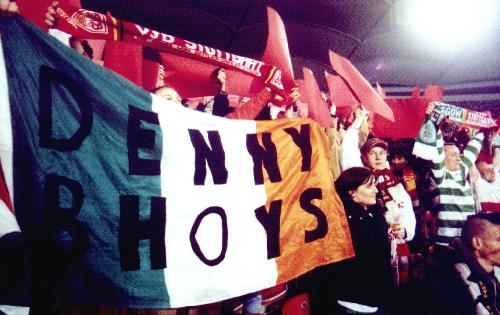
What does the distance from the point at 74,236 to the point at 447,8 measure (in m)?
7.04

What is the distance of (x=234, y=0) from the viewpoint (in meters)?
6.00

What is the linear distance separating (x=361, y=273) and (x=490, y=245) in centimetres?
117

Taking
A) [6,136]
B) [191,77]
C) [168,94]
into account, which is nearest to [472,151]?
[191,77]

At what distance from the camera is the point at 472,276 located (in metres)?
2.55

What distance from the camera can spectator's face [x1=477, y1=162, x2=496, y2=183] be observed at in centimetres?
480

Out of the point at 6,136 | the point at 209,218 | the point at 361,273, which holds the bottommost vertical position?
the point at 361,273

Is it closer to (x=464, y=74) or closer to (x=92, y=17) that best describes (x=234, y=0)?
(x=92, y=17)

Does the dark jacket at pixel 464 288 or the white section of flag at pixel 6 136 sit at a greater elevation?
the white section of flag at pixel 6 136

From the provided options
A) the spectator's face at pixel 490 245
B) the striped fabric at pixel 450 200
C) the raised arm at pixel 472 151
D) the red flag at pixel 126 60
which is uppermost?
the red flag at pixel 126 60

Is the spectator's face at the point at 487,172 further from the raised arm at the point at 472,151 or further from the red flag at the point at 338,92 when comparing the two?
the red flag at the point at 338,92

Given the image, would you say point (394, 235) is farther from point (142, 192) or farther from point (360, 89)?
point (142, 192)

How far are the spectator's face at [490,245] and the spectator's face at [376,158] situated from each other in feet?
3.27

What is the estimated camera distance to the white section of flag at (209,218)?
5.97 feet

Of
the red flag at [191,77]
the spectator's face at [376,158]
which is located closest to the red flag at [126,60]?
the red flag at [191,77]
